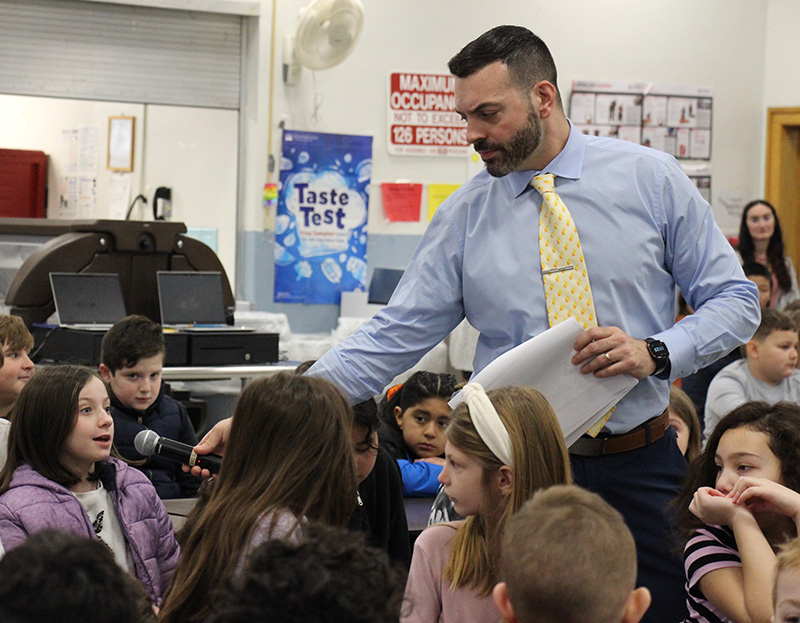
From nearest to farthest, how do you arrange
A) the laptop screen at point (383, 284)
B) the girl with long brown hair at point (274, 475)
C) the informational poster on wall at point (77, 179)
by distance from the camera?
the girl with long brown hair at point (274, 475) → the laptop screen at point (383, 284) → the informational poster on wall at point (77, 179)

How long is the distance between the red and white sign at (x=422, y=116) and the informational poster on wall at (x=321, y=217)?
0.22 meters

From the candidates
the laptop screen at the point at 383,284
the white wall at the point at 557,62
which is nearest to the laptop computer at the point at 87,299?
the laptop screen at the point at 383,284

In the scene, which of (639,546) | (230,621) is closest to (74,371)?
(639,546)

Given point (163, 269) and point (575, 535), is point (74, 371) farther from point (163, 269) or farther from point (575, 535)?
point (163, 269)

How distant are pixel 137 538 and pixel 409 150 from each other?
181 inches

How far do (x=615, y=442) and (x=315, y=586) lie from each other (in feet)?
3.74

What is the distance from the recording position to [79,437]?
233 centimetres

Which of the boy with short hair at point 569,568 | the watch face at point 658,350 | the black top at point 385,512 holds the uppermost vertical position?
the watch face at point 658,350

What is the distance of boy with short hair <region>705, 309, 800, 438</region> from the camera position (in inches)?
151

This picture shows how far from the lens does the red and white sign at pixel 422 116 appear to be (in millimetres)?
6547

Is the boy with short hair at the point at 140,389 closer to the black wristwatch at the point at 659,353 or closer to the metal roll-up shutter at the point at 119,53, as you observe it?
the black wristwatch at the point at 659,353

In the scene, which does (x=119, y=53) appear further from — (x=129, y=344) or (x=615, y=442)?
(x=615, y=442)

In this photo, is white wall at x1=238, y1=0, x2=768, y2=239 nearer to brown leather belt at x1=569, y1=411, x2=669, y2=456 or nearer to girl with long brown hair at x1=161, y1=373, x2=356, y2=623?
brown leather belt at x1=569, y1=411, x2=669, y2=456

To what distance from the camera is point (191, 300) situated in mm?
4402
